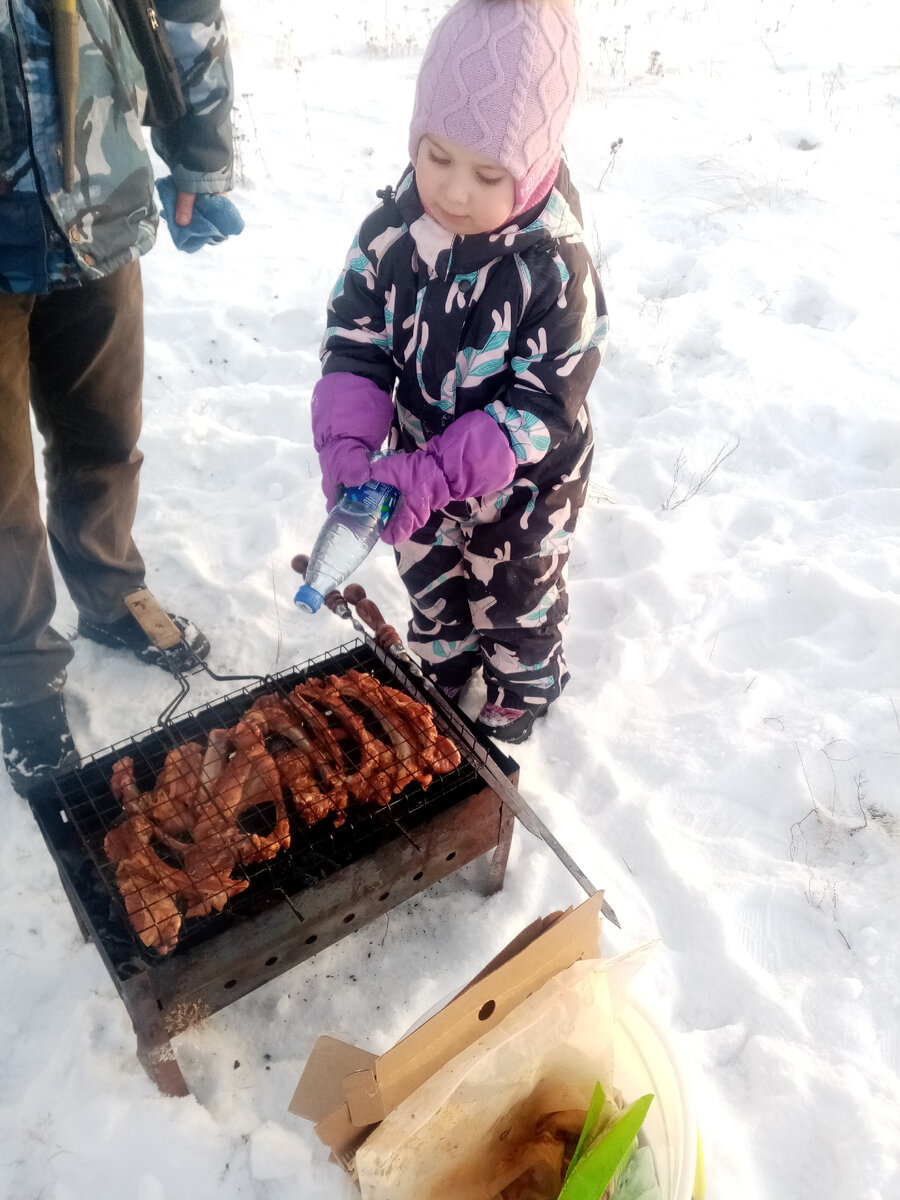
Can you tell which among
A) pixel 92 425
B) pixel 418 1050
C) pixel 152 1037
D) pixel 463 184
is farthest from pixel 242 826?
pixel 463 184

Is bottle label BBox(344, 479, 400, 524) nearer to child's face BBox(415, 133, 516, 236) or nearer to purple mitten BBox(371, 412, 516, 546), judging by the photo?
purple mitten BBox(371, 412, 516, 546)

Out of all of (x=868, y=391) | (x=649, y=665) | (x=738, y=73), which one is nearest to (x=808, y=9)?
(x=738, y=73)

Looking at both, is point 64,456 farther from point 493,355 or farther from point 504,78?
point 504,78

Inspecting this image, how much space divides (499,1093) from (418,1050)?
0.35 m

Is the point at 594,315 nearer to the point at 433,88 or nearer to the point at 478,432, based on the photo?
the point at 478,432

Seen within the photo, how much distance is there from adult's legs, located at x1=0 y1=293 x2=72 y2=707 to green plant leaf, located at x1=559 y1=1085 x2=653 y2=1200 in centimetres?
237

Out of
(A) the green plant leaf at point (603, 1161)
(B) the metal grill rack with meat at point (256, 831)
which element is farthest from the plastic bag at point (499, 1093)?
(B) the metal grill rack with meat at point (256, 831)

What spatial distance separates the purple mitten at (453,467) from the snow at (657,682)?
54.4 inches

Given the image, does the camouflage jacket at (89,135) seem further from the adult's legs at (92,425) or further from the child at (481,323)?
the child at (481,323)

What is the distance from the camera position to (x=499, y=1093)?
189 cm

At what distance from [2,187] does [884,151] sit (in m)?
8.09

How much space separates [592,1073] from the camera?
6.56 feet

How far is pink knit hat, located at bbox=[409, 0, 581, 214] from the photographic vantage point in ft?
5.93

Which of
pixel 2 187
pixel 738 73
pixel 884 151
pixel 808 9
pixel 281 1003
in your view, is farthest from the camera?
pixel 808 9
